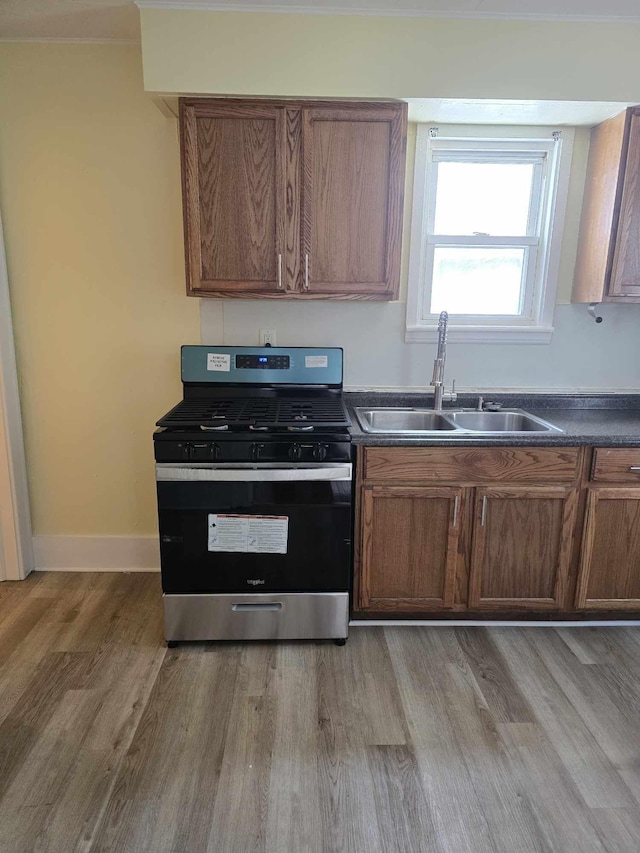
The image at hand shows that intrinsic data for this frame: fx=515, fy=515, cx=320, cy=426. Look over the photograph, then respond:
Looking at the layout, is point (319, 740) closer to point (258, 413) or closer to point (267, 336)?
point (258, 413)

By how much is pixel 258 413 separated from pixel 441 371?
2.92 ft

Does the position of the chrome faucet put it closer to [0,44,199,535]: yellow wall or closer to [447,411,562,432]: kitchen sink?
[447,411,562,432]: kitchen sink

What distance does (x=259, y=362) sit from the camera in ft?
8.01

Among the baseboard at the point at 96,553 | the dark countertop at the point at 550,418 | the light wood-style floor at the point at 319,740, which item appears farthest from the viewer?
the baseboard at the point at 96,553

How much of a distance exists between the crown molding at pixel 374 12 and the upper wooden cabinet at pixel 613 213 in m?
0.37

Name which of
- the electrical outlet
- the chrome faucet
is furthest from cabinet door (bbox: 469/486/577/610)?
the electrical outlet

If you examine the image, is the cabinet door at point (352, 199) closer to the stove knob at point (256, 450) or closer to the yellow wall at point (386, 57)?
the yellow wall at point (386, 57)

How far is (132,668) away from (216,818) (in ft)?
2.42

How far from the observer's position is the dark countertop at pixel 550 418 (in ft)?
6.64

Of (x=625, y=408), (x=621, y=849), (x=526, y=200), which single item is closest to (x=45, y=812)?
(x=621, y=849)

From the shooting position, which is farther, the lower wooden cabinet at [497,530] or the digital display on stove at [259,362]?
the digital display on stove at [259,362]

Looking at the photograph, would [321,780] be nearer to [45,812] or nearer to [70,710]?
[45,812]

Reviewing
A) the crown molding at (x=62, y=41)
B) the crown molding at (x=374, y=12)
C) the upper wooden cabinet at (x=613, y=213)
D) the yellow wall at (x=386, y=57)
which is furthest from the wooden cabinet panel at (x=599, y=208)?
the crown molding at (x=62, y=41)

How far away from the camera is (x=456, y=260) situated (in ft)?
8.45
